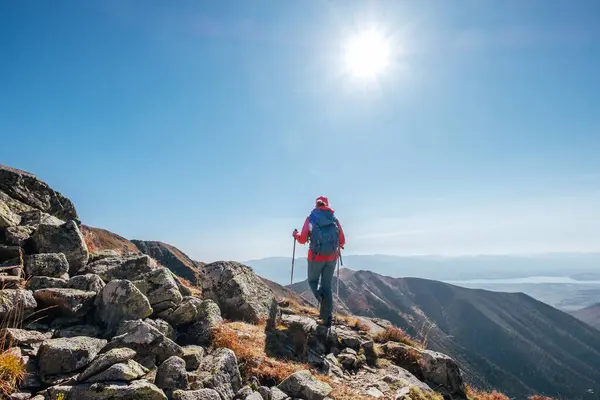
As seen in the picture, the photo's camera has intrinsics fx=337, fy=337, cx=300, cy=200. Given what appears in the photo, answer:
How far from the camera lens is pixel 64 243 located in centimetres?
891

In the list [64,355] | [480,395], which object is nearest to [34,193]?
[64,355]

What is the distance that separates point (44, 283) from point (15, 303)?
45.4 inches

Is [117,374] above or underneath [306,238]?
underneath

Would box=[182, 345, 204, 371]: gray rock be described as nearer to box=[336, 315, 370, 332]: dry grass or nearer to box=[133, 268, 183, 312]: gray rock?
box=[133, 268, 183, 312]: gray rock

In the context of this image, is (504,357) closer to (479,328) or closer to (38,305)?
(479,328)

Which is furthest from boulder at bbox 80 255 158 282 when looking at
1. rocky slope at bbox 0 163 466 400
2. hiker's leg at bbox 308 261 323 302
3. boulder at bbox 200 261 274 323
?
hiker's leg at bbox 308 261 323 302

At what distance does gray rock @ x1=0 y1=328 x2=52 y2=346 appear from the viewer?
562 cm

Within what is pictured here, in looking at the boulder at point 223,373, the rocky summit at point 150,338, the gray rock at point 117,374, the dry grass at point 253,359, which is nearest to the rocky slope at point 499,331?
A: the rocky summit at point 150,338

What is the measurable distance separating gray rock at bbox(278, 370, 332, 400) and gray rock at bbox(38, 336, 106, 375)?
3.63m

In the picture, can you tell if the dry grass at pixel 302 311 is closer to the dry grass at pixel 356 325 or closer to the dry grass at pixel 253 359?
the dry grass at pixel 356 325

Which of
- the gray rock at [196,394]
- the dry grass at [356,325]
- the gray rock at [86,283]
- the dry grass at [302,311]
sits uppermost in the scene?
the gray rock at [86,283]

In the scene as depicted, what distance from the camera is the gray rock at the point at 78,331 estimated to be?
21.4 feet

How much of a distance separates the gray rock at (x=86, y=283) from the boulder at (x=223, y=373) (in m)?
3.17

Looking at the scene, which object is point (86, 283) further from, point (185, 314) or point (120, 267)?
point (185, 314)
